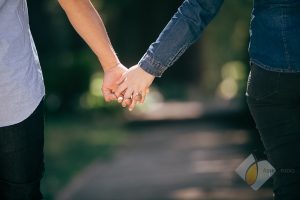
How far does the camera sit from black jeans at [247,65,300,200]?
9.49ft

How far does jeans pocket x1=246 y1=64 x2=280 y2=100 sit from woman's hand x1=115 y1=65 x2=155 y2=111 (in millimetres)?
514

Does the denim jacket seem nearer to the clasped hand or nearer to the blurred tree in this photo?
the clasped hand

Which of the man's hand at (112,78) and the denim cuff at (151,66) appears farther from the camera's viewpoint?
the man's hand at (112,78)

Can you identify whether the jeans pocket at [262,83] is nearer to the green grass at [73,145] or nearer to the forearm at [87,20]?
the forearm at [87,20]

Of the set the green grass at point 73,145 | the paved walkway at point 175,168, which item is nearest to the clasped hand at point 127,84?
the paved walkway at point 175,168

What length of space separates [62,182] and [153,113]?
741 centimetres

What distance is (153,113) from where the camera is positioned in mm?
15234

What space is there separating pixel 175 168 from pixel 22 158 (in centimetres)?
584

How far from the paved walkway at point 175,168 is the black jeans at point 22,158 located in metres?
3.75

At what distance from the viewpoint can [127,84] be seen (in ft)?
11.4

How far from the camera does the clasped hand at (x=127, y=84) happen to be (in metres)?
3.37

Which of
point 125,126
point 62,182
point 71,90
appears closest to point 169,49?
point 62,182

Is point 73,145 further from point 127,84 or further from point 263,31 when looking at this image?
point 263,31

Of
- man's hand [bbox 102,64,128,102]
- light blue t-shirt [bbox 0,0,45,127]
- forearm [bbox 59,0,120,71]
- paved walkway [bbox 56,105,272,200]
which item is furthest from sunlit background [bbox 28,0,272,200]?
light blue t-shirt [bbox 0,0,45,127]
